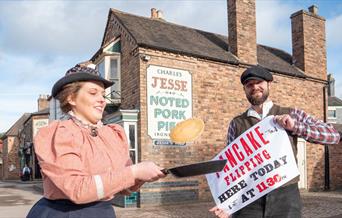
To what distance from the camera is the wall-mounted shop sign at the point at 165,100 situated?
1172 centimetres

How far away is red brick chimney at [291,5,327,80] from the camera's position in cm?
1616

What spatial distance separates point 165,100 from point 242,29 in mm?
4425

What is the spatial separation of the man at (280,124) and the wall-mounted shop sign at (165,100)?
8330mm

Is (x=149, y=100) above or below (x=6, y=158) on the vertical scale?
above

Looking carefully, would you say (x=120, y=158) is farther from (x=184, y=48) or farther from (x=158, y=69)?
(x=184, y=48)

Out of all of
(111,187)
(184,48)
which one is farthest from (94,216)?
(184,48)

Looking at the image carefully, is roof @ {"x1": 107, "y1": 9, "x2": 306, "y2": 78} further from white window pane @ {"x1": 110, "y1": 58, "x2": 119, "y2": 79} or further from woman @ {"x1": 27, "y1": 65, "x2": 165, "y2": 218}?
woman @ {"x1": 27, "y1": 65, "x2": 165, "y2": 218}

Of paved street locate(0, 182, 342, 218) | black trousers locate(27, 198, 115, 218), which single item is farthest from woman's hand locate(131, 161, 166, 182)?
paved street locate(0, 182, 342, 218)

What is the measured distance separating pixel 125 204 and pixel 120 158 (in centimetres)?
976

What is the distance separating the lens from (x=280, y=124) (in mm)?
3168

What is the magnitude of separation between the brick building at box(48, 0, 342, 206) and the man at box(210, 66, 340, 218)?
8271 millimetres

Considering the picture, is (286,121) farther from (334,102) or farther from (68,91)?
(334,102)

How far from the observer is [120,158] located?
2.13m

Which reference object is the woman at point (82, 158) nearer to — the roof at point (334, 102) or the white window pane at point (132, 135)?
the white window pane at point (132, 135)
